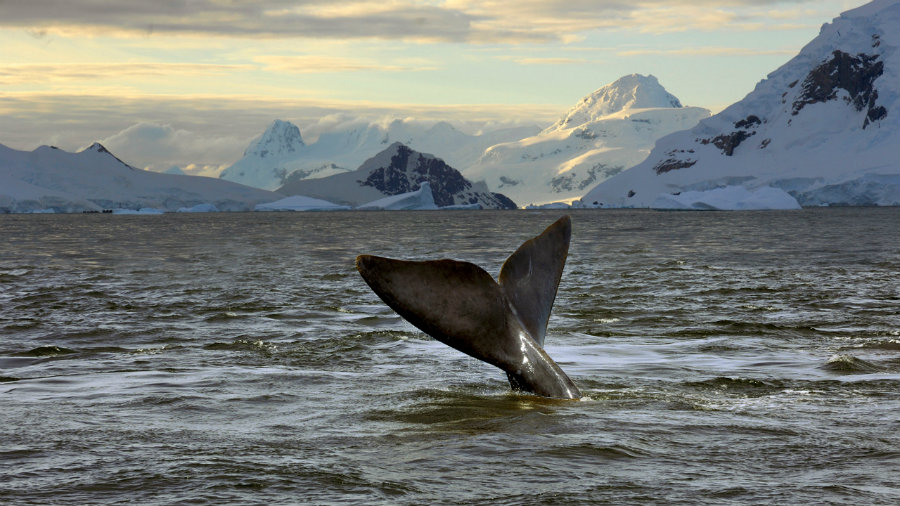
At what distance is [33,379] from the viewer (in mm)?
9195

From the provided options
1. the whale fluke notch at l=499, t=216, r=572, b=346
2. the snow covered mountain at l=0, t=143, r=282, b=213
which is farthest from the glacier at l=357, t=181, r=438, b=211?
the whale fluke notch at l=499, t=216, r=572, b=346

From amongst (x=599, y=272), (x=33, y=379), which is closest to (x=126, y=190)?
(x=599, y=272)

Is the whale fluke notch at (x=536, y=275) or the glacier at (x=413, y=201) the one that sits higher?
the whale fluke notch at (x=536, y=275)

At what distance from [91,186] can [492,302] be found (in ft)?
619

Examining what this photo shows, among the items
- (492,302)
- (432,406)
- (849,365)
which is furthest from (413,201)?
(492,302)

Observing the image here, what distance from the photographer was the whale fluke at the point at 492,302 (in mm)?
6855

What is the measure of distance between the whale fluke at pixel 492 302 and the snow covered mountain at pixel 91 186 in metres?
170

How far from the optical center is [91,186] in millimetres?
184125

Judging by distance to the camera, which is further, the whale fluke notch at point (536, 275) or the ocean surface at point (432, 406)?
the whale fluke notch at point (536, 275)

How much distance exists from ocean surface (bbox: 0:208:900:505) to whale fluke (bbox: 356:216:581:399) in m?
0.34

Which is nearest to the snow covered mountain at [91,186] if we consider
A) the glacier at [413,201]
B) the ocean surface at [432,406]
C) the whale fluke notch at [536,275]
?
the glacier at [413,201]

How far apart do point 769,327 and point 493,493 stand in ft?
28.9

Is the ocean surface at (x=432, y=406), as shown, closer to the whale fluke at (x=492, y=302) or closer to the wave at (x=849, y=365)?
the wave at (x=849, y=365)

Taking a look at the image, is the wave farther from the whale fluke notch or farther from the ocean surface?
the whale fluke notch
